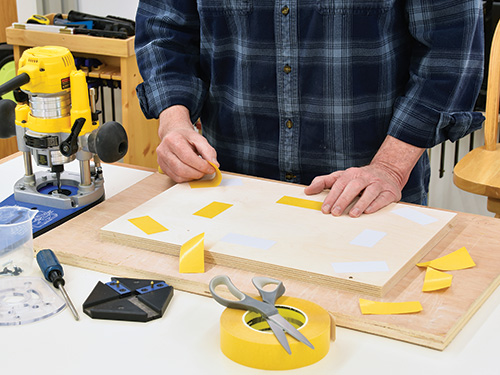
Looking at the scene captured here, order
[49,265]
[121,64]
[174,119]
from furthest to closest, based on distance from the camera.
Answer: [121,64] → [174,119] → [49,265]

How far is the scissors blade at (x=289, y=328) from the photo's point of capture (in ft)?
2.56

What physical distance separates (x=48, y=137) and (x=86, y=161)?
96 mm

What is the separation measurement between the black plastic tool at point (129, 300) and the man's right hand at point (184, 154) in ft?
1.20

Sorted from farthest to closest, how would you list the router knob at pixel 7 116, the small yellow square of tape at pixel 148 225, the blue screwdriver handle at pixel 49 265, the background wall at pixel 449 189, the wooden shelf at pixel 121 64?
the background wall at pixel 449 189 → the wooden shelf at pixel 121 64 → the router knob at pixel 7 116 → the small yellow square of tape at pixel 148 225 → the blue screwdriver handle at pixel 49 265

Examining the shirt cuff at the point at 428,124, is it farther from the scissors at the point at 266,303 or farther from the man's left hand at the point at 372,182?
the scissors at the point at 266,303

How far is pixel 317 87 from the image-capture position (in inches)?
55.1

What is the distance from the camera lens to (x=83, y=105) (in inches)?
45.8

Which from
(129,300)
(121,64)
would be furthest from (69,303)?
(121,64)

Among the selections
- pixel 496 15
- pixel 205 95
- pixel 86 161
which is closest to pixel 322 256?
pixel 86 161

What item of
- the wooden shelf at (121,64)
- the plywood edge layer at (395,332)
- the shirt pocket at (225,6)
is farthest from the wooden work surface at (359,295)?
the wooden shelf at (121,64)

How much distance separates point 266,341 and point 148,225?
40 centimetres

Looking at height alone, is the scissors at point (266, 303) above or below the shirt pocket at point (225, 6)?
below

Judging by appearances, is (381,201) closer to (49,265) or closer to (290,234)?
(290,234)

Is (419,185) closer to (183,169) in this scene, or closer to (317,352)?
(183,169)
